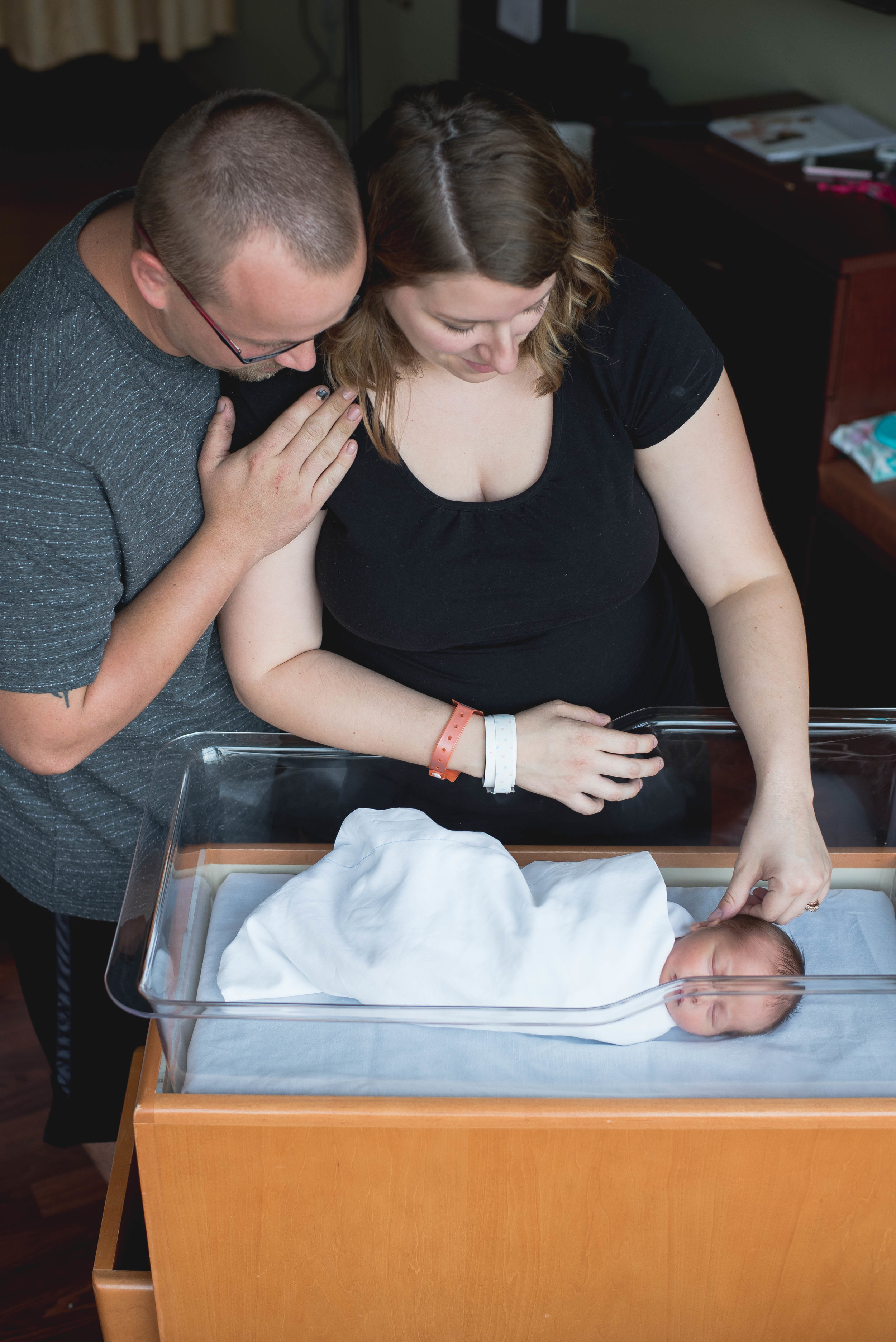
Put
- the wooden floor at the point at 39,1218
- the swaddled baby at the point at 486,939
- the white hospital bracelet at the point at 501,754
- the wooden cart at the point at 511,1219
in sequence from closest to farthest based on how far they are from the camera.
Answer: the wooden cart at the point at 511,1219
the swaddled baby at the point at 486,939
the white hospital bracelet at the point at 501,754
the wooden floor at the point at 39,1218

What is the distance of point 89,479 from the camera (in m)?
1.08

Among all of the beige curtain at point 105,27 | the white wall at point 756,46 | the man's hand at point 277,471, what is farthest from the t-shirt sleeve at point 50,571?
the beige curtain at point 105,27

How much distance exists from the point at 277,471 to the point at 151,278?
0.72ft

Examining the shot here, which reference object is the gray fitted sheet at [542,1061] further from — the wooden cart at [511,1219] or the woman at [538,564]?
the woman at [538,564]

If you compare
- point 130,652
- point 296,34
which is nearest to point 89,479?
point 130,652

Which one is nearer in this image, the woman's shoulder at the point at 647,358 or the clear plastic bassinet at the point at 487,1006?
the clear plastic bassinet at the point at 487,1006

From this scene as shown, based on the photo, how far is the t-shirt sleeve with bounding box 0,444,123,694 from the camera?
1042mm

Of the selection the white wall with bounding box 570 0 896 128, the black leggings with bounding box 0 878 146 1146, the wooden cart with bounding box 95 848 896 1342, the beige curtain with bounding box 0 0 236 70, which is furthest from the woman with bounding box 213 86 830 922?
the beige curtain with bounding box 0 0 236 70

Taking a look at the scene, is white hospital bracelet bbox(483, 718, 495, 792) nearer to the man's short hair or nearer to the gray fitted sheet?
the gray fitted sheet

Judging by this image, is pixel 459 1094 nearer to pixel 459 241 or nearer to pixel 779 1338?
pixel 779 1338

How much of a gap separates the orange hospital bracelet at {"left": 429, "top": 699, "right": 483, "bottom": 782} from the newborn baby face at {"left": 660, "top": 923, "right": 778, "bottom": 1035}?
0.31m

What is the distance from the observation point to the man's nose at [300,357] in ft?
3.70

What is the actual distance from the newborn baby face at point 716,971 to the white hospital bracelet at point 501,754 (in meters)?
0.25

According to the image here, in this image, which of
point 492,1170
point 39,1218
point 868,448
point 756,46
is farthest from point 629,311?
point 756,46
